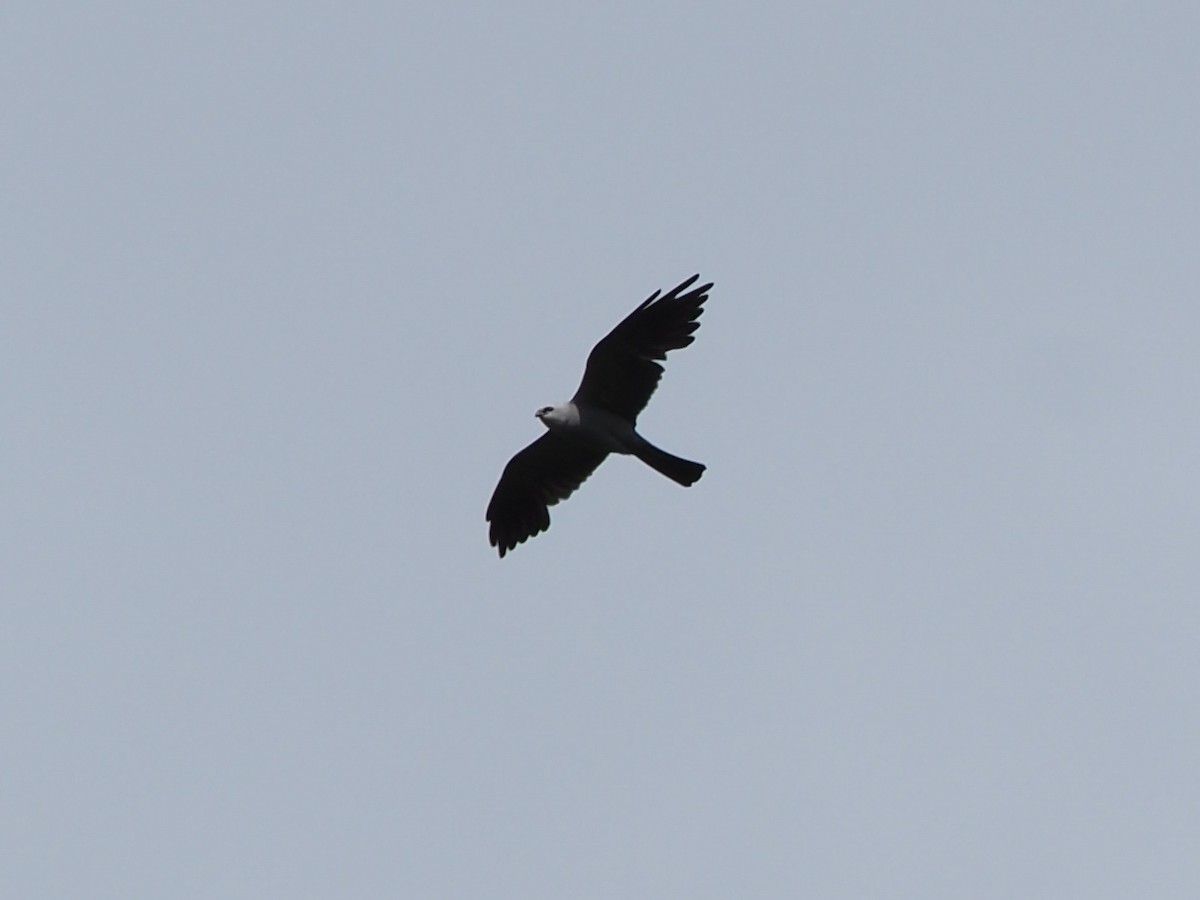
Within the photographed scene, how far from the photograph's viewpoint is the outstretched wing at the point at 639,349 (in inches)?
793

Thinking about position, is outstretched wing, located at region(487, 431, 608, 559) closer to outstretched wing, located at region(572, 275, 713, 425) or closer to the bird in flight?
the bird in flight

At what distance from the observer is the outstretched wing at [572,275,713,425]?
2014 cm

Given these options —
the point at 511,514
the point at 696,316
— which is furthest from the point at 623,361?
the point at 511,514

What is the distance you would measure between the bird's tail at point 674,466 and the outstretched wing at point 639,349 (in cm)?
39

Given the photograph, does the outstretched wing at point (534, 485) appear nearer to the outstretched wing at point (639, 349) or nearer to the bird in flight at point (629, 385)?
the bird in flight at point (629, 385)

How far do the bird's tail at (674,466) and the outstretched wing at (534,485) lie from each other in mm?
1264

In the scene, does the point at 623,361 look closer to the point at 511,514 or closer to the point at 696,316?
the point at 696,316

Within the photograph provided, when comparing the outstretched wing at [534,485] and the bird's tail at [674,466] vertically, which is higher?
the outstretched wing at [534,485]

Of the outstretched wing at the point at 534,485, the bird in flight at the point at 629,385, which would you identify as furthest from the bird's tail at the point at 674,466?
the outstretched wing at the point at 534,485

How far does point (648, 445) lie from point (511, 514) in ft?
8.40

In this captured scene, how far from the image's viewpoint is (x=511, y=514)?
73.5ft

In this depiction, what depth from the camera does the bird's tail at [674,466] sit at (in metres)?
20.5

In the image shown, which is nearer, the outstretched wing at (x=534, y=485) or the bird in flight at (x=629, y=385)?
the bird in flight at (x=629, y=385)

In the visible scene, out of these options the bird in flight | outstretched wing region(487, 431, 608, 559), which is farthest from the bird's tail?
outstretched wing region(487, 431, 608, 559)
